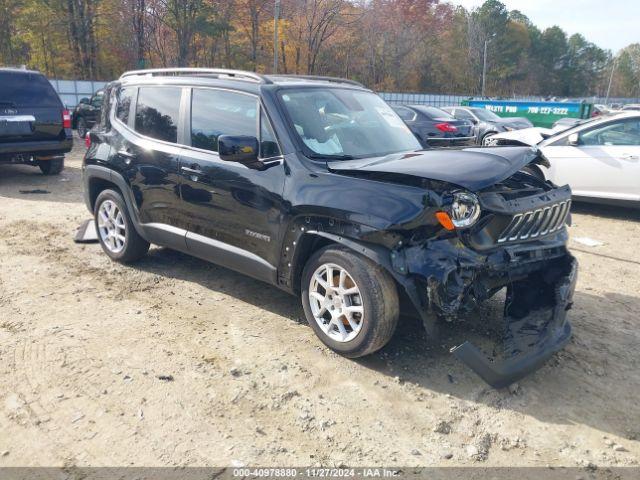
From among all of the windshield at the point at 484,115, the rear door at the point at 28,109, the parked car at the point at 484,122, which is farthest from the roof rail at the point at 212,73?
the windshield at the point at 484,115

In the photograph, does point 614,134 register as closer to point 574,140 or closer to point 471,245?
point 574,140

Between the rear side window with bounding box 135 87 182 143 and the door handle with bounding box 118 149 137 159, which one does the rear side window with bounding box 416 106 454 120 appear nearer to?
the rear side window with bounding box 135 87 182 143

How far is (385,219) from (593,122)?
6.39 m

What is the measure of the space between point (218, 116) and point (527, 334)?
2.93 m

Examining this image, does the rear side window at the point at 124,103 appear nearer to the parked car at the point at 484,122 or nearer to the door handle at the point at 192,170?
the door handle at the point at 192,170

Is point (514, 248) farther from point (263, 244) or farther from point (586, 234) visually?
point (586, 234)

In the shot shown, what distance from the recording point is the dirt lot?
2840 millimetres

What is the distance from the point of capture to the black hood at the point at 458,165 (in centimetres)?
327

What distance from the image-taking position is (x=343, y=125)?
432 cm

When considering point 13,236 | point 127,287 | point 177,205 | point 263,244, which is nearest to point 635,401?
point 263,244

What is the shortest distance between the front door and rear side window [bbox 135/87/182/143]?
9.8 inches

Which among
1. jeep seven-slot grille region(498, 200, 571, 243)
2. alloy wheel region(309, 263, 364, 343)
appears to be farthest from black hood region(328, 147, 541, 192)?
alloy wheel region(309, 263, 364, 343)

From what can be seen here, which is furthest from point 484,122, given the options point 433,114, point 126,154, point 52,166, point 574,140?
point 126,154

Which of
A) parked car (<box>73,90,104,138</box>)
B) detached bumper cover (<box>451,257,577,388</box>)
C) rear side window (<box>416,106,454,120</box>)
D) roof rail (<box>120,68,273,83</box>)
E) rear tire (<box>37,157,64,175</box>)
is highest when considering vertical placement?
roof rail (<box>120,68,273,83</box>)
